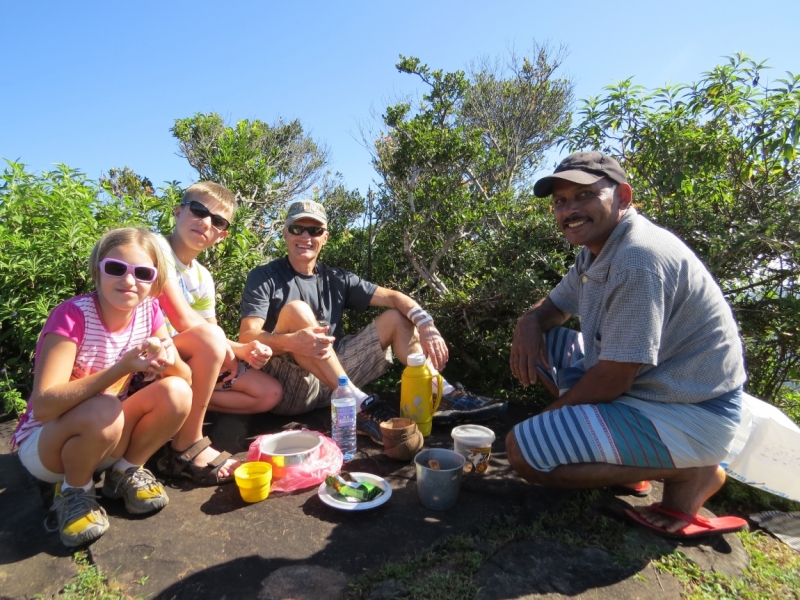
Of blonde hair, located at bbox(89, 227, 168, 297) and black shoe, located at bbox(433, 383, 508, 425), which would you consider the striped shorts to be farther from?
blonde hair, located at bbox(89, 227, 168, 297)

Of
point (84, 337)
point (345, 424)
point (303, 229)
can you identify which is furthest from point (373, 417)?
point (84, 337)

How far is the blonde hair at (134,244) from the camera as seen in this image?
7.36 ft

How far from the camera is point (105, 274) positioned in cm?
222

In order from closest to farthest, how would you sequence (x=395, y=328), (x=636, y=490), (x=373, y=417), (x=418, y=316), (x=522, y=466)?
1. (x=522, y=466)
2. (x=636, y=490)
3. (x=373, y=417)
4. (x=418, y=316)
5. (x=395, y=328)

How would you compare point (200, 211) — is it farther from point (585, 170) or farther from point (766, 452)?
point (766, 452)

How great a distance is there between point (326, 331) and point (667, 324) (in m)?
1.99

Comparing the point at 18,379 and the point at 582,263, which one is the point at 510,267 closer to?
the point at 582,263

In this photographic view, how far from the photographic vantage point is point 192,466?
2.59 m

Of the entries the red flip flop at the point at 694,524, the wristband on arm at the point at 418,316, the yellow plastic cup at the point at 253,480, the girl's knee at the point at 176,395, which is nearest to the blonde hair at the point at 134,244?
the girl's knee at the point at 176,395

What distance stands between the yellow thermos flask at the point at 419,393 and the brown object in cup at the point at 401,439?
0.24 metres

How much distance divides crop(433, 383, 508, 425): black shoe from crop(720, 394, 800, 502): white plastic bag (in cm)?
138

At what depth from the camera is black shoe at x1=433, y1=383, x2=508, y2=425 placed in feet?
11.0

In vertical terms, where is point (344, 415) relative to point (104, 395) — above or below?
below

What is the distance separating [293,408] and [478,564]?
6.19 ft
